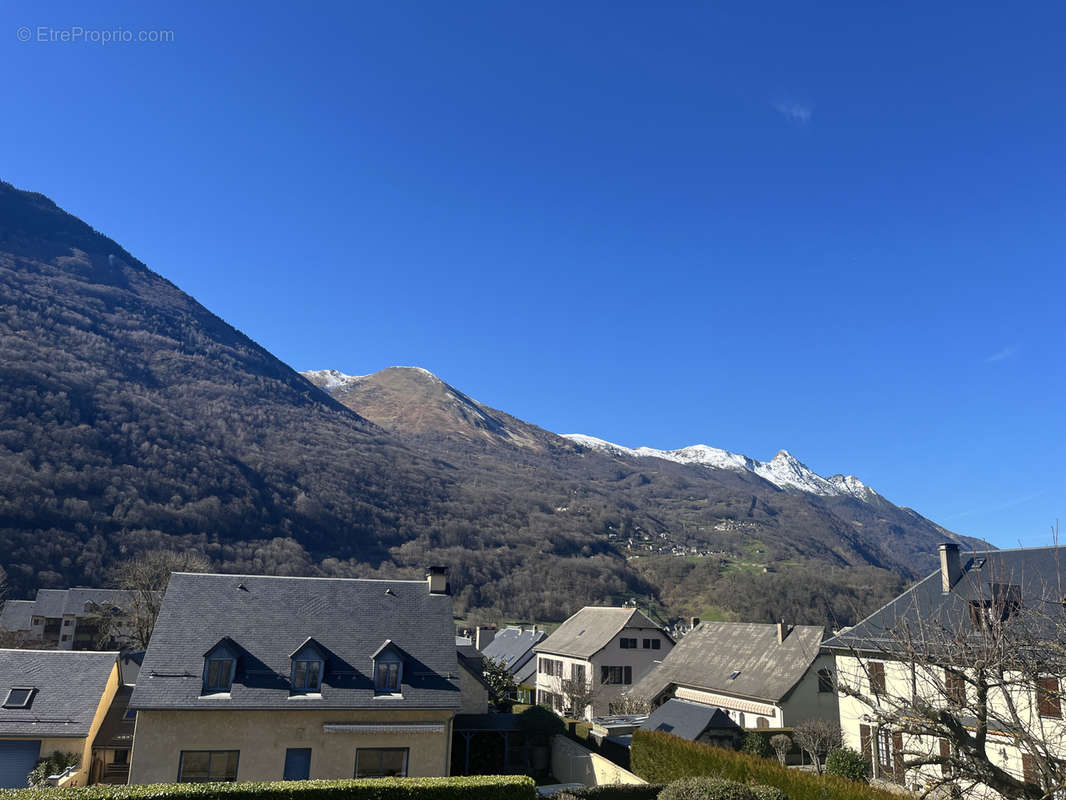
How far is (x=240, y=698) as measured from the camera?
2623 cm

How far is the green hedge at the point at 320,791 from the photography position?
18984 mm

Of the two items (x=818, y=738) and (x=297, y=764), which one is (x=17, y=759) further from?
(x=818, y=738)

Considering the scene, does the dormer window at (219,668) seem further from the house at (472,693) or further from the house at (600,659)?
the house at (600,659)

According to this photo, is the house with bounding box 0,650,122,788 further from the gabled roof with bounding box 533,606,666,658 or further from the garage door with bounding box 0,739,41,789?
the gabled roof with bounding box 533,606,666,658

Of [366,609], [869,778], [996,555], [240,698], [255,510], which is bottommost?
[869,778]

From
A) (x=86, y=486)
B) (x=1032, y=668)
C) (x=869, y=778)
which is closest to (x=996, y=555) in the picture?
(x=869, y=778)

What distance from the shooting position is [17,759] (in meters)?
29.0

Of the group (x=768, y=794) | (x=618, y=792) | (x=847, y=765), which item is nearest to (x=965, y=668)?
(x=768, y=794)

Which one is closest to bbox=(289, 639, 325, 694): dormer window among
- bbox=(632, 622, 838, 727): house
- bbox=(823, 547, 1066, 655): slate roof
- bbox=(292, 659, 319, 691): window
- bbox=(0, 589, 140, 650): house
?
bbox=(292, 659, 319, 691): window

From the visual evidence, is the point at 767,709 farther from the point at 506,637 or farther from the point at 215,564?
the point at 215,564

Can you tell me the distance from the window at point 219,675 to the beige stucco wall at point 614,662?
36550 millimetres

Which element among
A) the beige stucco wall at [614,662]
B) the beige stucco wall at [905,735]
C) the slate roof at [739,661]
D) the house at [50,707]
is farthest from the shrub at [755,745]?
the house at [50,707]

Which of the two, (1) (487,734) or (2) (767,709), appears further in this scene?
(2) (767,709)

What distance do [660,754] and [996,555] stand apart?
61.0ft
